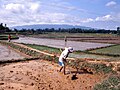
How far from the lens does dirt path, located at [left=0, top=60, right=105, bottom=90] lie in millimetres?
8962

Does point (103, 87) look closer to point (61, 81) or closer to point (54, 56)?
point (61, 81)

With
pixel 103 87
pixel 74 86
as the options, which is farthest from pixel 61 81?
pixel 103 87

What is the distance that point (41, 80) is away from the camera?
32.4 ft

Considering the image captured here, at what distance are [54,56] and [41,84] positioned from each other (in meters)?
5.43

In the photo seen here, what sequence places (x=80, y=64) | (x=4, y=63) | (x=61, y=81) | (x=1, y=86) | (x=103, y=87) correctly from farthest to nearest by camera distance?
(x=4, y=63)
(x=80, y=64)
(x=61, y=81)
(x=1, y=86)
(x=103, y=87)

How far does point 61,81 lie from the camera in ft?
32.5

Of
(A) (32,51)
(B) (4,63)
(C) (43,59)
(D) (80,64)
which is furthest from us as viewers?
(A) (32,51)

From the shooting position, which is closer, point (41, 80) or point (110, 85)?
point (110, 85)

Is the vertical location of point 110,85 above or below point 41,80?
above

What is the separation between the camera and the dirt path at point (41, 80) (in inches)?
353

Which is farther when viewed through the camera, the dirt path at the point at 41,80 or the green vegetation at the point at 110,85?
the dirt path at the point at 41,80

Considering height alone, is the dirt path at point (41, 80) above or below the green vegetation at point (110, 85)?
below

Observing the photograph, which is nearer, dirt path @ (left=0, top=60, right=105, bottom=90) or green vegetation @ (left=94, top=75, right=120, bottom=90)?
green vegetation @ (left=94, top=75, right=120, bottom=90)

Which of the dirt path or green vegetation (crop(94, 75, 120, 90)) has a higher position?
green vegetation (crop(94, 75, 120, 90))
